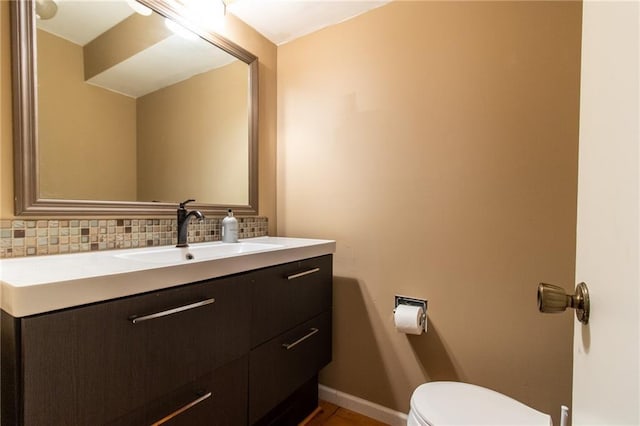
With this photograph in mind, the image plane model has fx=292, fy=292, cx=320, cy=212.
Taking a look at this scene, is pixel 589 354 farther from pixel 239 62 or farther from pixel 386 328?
pixel 239 62

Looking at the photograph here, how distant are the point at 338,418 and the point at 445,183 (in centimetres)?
135

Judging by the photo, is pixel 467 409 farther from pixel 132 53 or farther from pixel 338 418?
pixel 132 53

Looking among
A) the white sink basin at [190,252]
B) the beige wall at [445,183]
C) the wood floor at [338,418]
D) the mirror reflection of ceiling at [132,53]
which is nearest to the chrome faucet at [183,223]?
the white sink basin at [190,252]

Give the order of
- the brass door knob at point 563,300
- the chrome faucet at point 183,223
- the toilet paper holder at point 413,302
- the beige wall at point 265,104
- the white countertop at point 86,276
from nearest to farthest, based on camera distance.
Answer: the brass door knob at point 563,300 < the white countertop at point 86,276 < the chrome faucet at point 183,223 < the toilet paper holder at point 413,302 < the beige wall at point 265,104

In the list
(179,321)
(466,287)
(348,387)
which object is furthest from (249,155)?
(348,387)

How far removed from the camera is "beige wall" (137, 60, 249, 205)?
1338 millimetres

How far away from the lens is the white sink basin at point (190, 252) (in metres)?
1.11

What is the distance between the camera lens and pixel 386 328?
1.55 metres

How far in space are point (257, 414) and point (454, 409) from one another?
0.70m

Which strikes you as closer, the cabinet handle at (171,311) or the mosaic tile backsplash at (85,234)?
the cabinet handle at (171,311)

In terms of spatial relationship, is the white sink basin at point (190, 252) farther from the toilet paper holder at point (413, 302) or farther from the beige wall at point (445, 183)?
the toilet paper holder at point (413, 302)

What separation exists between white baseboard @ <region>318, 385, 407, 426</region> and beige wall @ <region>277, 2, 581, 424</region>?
0.12 ft

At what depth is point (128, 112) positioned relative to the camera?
1263 mm

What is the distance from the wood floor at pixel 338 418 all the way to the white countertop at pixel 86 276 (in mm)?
1033
